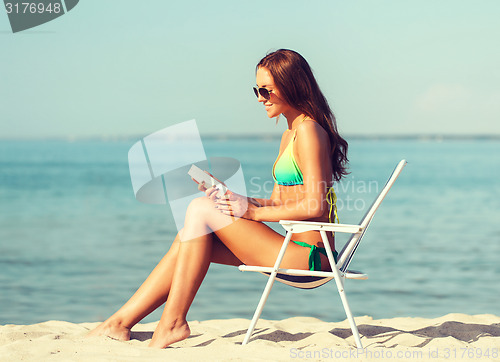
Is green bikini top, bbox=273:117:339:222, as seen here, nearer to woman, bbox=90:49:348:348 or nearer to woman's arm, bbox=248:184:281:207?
woman, bbox=90:49:348:348

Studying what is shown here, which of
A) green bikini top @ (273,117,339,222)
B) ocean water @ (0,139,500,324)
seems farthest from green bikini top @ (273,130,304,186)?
ocean water @ (0,139,500,324)

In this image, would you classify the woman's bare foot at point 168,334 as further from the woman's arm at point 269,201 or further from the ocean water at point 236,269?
the ocean water at point 236,269

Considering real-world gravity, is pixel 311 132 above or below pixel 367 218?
above

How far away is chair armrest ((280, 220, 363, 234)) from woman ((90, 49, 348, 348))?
14 cm

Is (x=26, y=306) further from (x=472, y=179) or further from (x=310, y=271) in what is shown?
(x=472, y=179)

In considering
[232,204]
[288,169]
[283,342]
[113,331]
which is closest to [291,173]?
[288,169]

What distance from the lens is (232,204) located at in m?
3.40

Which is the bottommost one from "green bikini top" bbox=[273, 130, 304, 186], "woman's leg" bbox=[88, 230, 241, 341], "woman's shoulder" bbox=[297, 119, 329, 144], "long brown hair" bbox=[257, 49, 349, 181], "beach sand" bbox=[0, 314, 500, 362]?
"beach sand" bbox=[0, 314, 500, 362]

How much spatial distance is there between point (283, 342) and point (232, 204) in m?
0.91

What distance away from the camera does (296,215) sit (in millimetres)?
3379

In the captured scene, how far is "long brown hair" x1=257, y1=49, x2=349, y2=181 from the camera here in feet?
11.5

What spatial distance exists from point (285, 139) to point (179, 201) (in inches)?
30.6

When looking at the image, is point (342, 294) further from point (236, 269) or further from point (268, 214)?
point (236, 269)

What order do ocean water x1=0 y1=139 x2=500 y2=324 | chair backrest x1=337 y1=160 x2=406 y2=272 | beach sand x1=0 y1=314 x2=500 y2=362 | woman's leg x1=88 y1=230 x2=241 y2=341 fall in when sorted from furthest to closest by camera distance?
ocean water x1=0 y1=139 x2=500 y2=324 → woman's leg x1=88 y1=230 x2=241 y2=341 → chair backrest x1=337 y1=160 x2=406 y2=272 → beach sand x1=0 y1=314 x2=500 y2=362
